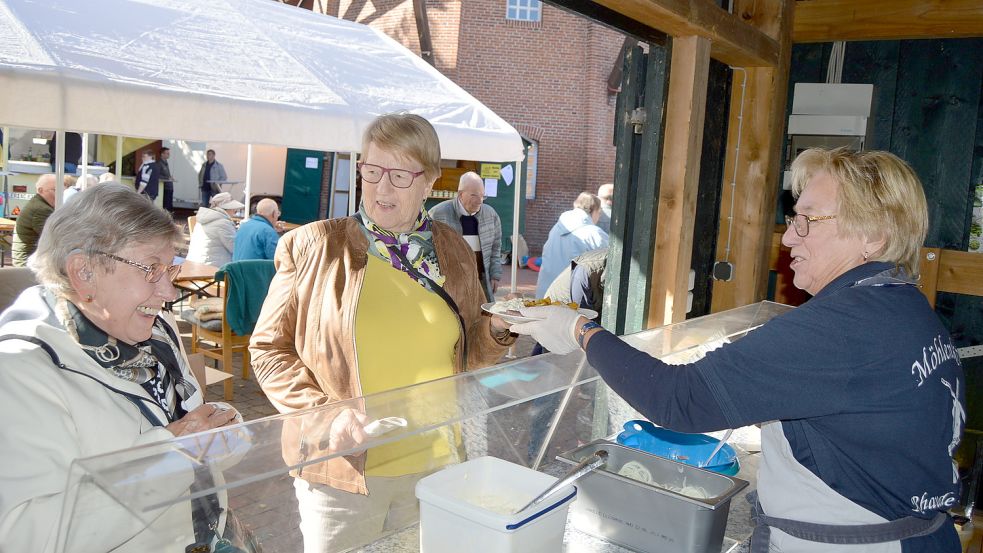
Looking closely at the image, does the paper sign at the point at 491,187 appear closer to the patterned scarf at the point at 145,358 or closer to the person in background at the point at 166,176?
the person in background at the point at 166,176

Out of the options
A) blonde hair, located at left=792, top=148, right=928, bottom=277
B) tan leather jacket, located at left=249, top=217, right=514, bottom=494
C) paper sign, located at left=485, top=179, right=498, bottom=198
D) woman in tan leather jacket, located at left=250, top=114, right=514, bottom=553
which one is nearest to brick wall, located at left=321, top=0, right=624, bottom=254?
paper sign, located at left=485, top=179, right=498, bottom=198

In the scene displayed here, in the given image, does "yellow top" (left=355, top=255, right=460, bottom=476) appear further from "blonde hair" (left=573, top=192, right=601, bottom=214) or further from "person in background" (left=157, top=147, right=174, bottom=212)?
"person in background" (left=157, top=147, right=174, bottom=212)

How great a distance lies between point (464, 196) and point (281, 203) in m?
13.8

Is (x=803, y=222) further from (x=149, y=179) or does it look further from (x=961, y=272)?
(x=149, y=179)

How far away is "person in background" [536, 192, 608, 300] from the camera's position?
6621 millimetres

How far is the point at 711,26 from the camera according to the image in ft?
10.5

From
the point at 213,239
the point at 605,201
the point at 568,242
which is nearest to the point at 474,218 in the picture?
the point at 568,242

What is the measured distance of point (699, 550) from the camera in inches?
71.1

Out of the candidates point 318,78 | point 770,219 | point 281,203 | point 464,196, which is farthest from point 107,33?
point 281,203

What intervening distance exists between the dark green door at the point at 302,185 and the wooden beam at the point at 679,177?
16.5 meters

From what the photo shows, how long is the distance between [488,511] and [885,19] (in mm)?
3562

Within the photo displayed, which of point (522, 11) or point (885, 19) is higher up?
point (522, 11)

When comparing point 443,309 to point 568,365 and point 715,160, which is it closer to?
point 568,365

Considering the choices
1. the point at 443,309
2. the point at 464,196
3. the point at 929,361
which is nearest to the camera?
the point at 929,361
